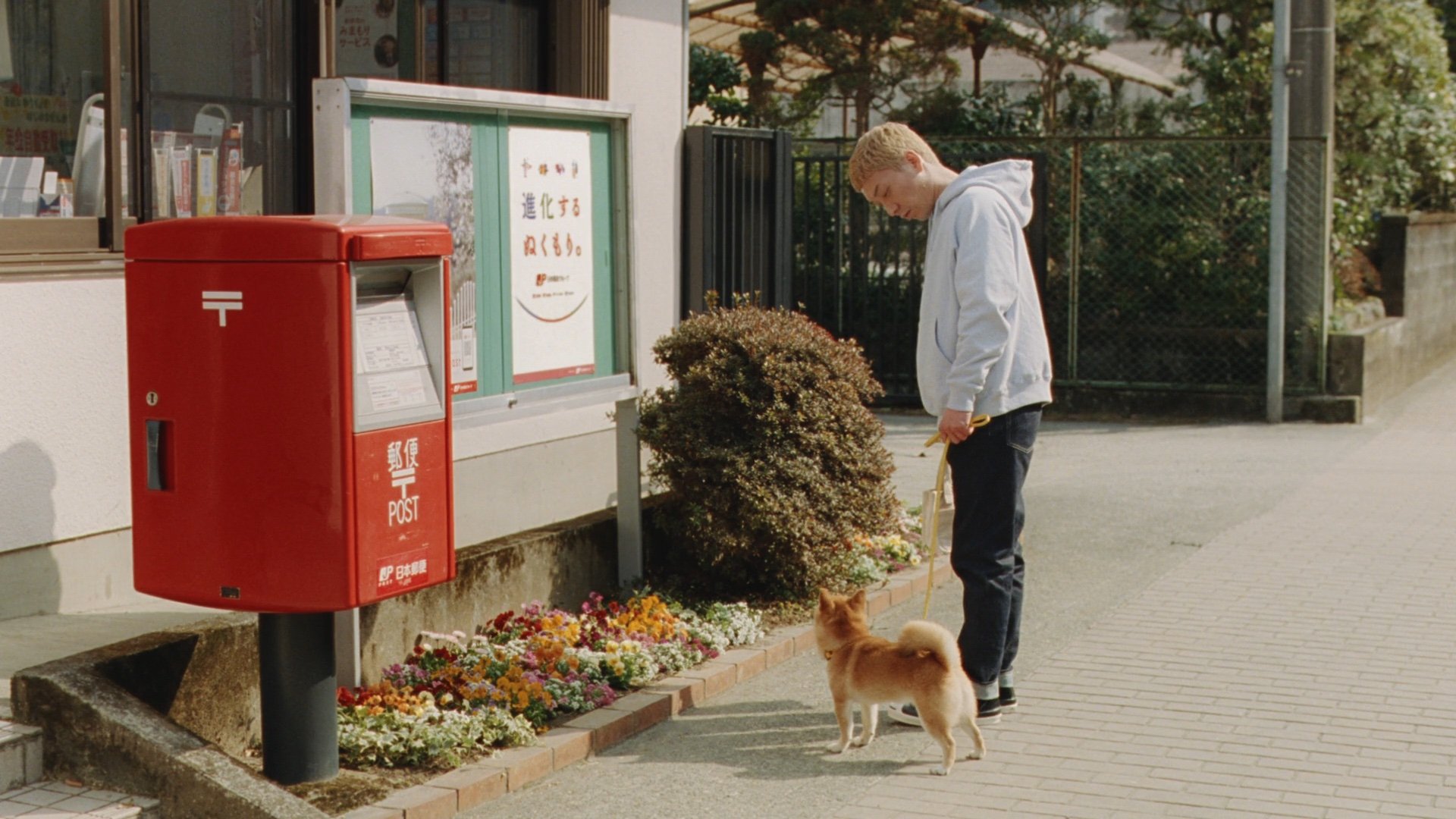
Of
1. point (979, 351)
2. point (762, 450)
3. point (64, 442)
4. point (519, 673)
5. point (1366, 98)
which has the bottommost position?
point (519, 673)

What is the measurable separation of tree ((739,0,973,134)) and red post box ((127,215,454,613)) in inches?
598

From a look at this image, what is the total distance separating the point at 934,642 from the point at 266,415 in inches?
85.3

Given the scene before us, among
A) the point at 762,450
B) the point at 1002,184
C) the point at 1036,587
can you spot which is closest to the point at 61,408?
the point at 762,450

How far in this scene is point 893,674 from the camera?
5652 mm

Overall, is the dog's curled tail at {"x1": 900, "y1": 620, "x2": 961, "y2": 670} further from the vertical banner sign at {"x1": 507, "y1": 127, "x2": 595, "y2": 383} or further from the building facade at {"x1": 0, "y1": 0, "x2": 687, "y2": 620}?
the vertical banner sign at {"x1": 507, "y1": 127, "x2": 595, "y2": 383}

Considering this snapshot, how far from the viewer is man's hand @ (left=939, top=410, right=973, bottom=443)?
5.82 meters

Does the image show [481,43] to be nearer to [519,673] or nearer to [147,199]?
[147,199]

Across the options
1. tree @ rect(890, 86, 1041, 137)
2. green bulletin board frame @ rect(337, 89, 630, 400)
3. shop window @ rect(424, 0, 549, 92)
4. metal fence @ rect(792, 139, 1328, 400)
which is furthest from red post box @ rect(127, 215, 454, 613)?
tree @ rect(890, 86, 1041, 137)

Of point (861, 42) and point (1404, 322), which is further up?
point (861, 42)

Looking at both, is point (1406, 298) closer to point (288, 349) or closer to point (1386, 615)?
point (1386, 615)

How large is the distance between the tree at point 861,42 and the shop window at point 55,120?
44.0 feet

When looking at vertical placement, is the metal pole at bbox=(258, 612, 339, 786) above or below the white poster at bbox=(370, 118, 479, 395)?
below

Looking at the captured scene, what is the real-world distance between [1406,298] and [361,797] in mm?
14473

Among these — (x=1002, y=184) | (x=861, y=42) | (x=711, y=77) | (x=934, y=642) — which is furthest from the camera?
(x=711, y=77)
